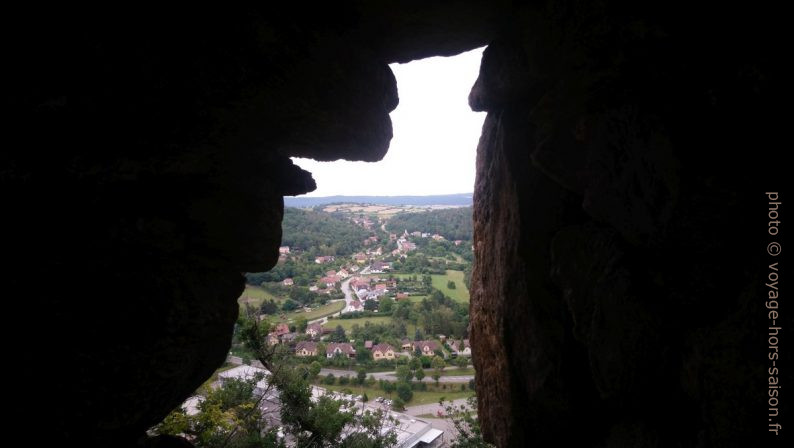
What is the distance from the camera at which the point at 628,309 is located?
4320mm

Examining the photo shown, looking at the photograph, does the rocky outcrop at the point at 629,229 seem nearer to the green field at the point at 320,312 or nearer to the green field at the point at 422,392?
the green field at the point at 422,392

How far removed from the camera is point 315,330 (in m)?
38.3

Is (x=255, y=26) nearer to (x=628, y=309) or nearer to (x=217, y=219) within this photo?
(x=217, y=219)

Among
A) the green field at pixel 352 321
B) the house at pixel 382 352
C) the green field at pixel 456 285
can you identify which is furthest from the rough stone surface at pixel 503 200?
the green field at pixel 456 285

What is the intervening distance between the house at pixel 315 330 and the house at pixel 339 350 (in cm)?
315

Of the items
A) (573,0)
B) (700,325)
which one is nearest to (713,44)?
(573,0)

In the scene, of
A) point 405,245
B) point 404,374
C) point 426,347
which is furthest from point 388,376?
point 405,245

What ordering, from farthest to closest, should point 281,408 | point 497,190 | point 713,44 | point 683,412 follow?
point 281,408 < point 497,190 < point 683,412 < point 713,44

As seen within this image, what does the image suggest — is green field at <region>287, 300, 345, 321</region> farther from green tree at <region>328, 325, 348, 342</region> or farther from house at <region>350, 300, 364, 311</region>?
green tree at <region>328, 325, 348, 342</region>

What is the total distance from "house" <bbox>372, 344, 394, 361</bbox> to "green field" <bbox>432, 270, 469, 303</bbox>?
1847 centimetres

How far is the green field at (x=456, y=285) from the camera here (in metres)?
53.3

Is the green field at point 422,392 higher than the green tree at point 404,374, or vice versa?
the green tree at point 404,374

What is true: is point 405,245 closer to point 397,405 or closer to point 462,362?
point 462,362

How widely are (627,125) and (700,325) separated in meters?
2.26
